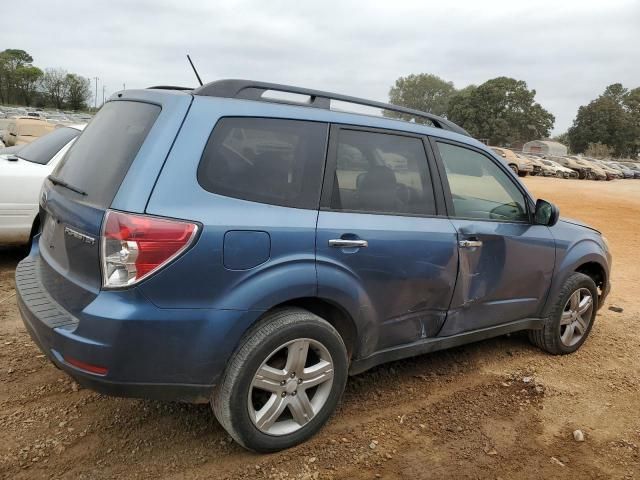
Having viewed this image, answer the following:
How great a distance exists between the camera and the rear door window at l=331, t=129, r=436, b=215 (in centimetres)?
284

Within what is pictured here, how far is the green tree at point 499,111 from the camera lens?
87.1 m

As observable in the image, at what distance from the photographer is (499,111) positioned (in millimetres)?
88375

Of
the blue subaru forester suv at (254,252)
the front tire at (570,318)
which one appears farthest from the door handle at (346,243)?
the front tire at (570,318)

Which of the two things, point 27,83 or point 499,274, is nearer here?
point 499,274

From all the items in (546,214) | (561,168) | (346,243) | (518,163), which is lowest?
(561,168)

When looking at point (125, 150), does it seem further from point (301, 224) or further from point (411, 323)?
point (411, 323)

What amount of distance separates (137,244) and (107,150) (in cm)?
67

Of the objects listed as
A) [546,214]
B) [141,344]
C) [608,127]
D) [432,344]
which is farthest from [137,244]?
[608,127]

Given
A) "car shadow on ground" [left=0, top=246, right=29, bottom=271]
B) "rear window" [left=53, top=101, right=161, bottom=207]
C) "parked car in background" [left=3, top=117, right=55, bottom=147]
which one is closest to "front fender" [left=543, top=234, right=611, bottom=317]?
"rear window" [left=53, top=101, right=161, bottom=207]

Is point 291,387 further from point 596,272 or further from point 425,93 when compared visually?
point 425,93

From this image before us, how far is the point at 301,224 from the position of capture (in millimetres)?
2559

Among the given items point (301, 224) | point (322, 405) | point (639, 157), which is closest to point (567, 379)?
point (322, 405)

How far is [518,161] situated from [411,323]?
34798mm

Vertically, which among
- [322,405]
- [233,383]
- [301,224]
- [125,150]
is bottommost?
[322,405]
